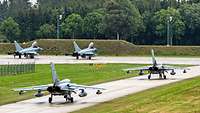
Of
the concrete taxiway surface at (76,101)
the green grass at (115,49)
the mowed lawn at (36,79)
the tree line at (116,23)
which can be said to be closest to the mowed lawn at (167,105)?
the concrete taxiway surface at (76,101)

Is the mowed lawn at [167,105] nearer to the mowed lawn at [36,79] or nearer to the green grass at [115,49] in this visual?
the mowed lawn at [36,79]

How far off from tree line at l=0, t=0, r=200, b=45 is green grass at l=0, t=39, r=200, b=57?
15.6 meters

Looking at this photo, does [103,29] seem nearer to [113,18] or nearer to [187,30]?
[113,18]

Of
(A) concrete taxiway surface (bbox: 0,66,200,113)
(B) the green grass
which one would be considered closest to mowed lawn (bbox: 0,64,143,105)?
(A) concrete taxiway surface (bbox: 0,66,200,113)

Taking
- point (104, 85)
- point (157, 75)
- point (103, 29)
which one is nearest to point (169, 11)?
point (103, 29)

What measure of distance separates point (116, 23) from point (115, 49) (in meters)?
23.9

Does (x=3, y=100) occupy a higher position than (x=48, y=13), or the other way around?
(x=48, y=13)

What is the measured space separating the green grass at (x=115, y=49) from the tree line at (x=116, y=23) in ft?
51.2

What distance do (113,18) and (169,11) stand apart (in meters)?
15.2

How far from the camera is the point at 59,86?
43.8 meters

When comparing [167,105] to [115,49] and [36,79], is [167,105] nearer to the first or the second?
[36,79]

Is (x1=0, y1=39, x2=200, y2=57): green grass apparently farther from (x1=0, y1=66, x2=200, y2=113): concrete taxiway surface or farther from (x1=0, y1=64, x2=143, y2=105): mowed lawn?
(x1=0, y1=66, x2=200, y2=113): concrete taxiway surface

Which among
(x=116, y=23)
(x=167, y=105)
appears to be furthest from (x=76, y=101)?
(x=116, y=23)

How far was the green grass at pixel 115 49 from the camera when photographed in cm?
14100
